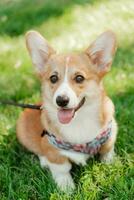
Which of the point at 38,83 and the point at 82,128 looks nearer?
the point at 82,128

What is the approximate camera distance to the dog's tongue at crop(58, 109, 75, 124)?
136 inches

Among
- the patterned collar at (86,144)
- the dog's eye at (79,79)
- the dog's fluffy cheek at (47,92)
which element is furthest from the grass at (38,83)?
the dog's eye at (79,79)

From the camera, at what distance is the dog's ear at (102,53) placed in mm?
3607

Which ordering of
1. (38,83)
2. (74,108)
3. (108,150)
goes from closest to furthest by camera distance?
1. (74,108)
2. (108,150)
3. (38,83)

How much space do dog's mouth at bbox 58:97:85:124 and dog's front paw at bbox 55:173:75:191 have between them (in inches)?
15.4

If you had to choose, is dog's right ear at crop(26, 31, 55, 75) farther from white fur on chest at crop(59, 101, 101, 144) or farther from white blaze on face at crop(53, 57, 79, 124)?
white fur on chest at crop(59, 101, 101, 144)

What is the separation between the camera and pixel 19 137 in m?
4.09

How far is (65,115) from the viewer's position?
11.4 ft

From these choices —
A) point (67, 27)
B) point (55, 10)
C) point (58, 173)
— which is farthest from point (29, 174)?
point (55, 10)

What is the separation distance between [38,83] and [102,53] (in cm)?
165

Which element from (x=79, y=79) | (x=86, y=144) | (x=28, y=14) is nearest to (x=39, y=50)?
(x=79, y=79)

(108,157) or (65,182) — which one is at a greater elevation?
(108,157)

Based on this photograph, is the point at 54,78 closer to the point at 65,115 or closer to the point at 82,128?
the point at 65,115

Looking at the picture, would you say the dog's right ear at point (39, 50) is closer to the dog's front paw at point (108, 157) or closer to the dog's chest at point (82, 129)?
the dog's chest at point (82, 129)
